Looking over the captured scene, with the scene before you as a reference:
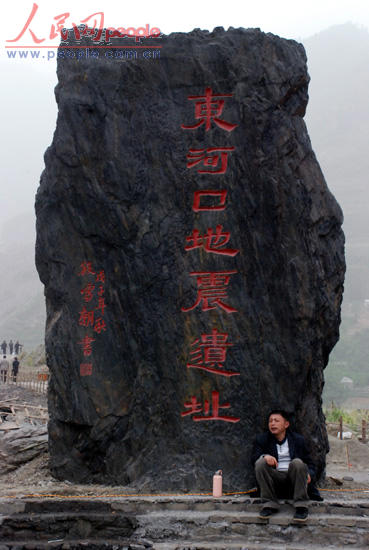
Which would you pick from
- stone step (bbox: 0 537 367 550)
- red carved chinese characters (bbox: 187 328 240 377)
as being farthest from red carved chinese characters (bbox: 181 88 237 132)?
stone step (bbox: 0 537 367 550)

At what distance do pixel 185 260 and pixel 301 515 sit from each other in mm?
2498

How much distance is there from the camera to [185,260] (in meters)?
5.66

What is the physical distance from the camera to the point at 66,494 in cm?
530

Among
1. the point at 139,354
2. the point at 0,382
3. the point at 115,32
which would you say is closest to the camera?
the point at 139,354

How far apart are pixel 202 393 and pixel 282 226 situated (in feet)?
5.78

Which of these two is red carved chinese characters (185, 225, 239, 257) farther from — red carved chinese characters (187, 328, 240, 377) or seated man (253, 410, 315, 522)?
seated man (253, 410, 315, 522)

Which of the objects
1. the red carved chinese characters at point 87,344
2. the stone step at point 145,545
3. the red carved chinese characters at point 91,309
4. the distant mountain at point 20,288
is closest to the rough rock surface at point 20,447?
the red carved chinese characters at point 91,309

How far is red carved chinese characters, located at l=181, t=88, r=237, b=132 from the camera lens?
5.70 m

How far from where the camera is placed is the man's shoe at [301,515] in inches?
171

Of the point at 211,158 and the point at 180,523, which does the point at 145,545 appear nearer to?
the point at 180,523

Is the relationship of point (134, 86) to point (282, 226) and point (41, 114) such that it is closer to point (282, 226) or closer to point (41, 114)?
point (282, 226)

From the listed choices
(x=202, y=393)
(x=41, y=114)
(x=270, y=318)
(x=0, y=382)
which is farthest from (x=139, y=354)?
A: (x=41, y=114)

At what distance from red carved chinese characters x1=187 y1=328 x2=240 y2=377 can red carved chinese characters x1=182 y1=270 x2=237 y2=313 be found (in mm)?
244

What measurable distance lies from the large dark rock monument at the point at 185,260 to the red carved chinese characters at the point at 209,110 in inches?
0.5
